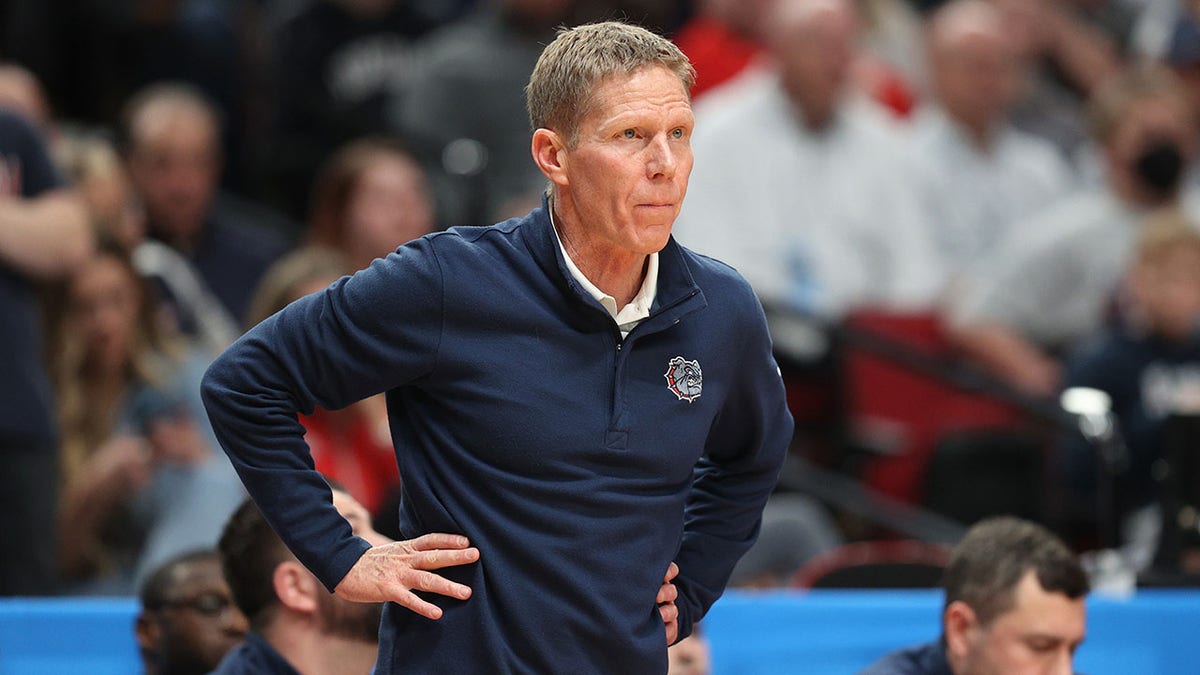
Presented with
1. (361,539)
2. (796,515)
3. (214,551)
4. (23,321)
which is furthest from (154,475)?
(361,539)

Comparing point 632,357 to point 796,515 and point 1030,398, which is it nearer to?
point 796,515

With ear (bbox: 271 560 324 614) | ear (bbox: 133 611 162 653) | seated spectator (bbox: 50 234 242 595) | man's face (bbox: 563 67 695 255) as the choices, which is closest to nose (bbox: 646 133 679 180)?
man's face (bbox: 563 67 695 255)

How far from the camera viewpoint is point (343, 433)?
17.3 feet

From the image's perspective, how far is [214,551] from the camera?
3.91 m

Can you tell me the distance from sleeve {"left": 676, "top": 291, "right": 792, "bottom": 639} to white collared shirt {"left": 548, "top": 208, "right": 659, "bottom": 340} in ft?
0.77

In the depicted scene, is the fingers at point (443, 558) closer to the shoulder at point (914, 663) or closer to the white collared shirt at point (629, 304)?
the white collared shirt at point (629, 304)

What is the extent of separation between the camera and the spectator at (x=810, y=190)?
22.4ft

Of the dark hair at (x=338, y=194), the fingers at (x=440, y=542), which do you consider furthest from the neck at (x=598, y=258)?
the dark hair at (x=338, y=194)

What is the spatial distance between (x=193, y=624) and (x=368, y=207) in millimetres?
2609

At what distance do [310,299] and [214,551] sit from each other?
155 cm

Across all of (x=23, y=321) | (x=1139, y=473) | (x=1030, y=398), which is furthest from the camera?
(x=1030, y=398)

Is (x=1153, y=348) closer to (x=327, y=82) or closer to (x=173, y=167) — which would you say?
(x=173, y=167)

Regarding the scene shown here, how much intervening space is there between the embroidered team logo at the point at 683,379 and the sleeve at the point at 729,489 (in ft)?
0.50

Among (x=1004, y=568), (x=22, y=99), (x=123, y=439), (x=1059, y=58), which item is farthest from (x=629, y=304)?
(x=1059, y=58)
